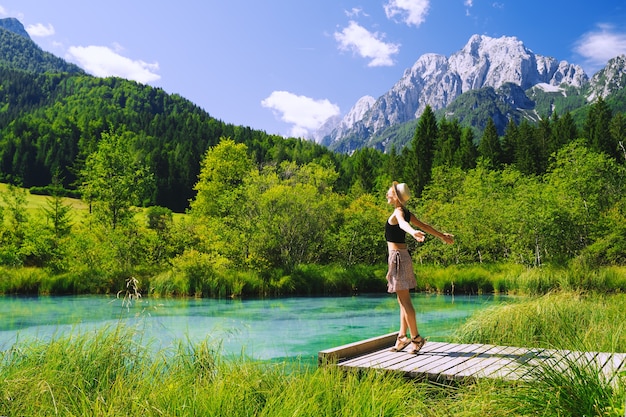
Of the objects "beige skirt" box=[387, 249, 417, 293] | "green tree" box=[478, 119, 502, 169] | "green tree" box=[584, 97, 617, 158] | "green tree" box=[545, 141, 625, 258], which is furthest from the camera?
"green tree" box=[478, 119, 502, 169]

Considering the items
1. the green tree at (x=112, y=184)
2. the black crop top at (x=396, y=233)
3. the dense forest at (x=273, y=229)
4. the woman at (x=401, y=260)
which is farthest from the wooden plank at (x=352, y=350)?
the green tree at (x=112, y=184)

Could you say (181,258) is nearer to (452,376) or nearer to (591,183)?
(452,376)

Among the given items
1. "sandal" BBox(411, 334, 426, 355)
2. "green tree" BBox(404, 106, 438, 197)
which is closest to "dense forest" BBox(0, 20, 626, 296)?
"green tree" BBox(404, 106, 438, 197)

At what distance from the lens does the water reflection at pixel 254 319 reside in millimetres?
9695

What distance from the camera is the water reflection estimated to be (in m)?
9.70

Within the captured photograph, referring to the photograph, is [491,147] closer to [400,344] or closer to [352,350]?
[400,344]

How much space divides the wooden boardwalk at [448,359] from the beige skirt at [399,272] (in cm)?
68

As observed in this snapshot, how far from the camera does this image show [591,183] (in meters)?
26.5

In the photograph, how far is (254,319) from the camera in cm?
1347

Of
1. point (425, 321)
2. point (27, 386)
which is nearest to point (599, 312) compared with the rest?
point (425, 321)

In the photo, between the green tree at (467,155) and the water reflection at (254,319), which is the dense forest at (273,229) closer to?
the water reflection at (254,319)

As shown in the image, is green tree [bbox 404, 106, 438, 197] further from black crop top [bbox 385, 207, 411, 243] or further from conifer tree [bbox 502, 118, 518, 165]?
black crop top [bbox 385, 207, 411, 243]

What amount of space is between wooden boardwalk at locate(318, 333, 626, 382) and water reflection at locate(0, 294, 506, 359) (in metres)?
2.79

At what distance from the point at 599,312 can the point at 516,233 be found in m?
17.7
